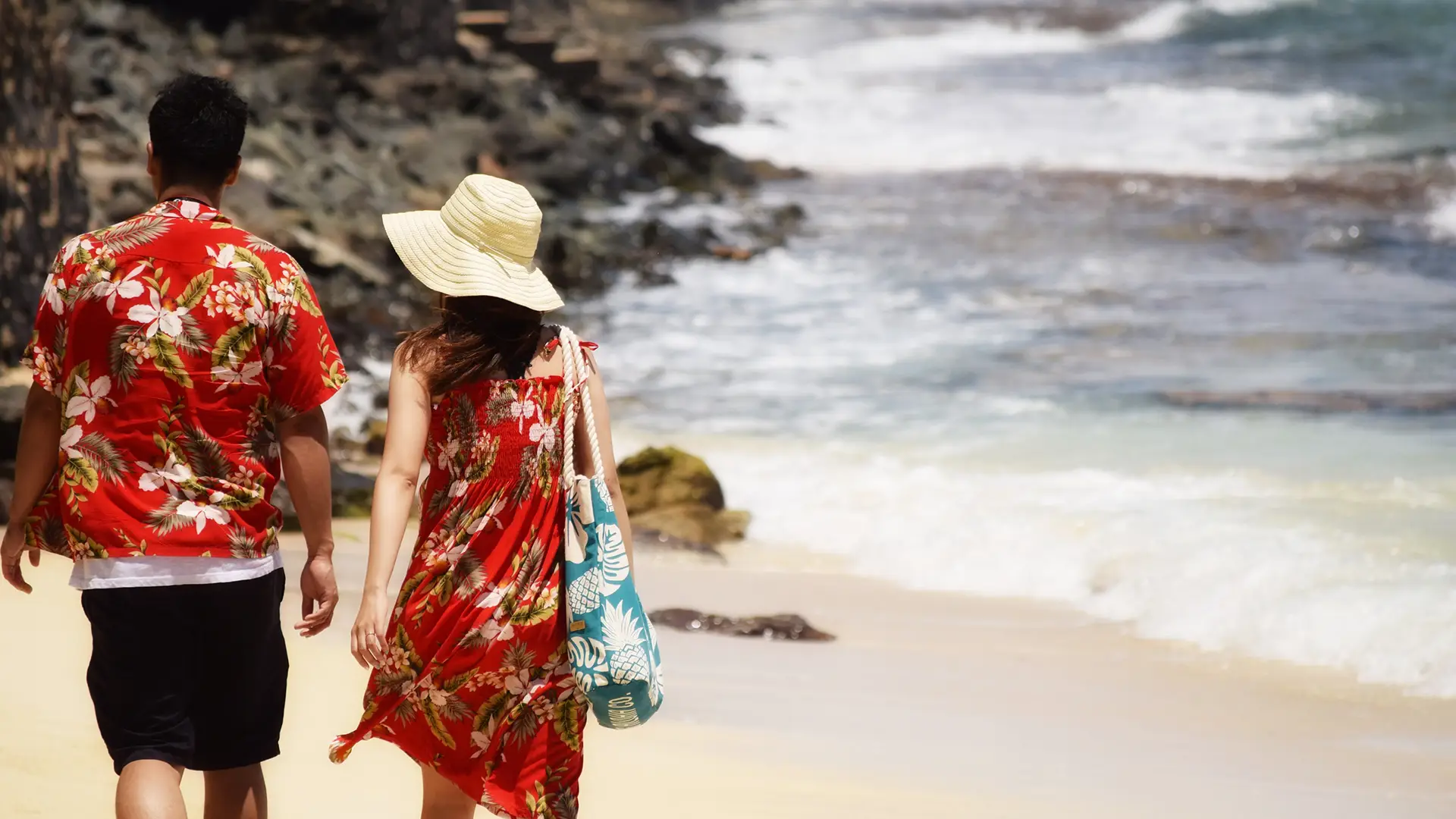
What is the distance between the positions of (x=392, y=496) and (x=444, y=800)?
55 cm

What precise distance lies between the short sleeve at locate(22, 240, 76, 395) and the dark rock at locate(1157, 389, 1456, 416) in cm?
1081

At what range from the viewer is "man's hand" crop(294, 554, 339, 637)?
2.93 m

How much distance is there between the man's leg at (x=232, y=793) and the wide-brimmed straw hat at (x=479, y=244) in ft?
2.80

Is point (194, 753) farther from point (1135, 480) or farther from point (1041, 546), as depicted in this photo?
point (1135, 480)

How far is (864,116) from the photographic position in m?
25.7

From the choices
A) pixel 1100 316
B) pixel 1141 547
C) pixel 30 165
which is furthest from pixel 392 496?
pixel 1100 316

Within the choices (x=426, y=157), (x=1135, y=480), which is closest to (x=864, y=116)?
(x=426, y=157)

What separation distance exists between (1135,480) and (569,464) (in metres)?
7.66

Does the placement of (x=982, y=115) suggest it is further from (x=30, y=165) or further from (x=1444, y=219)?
(x=30, y=165)

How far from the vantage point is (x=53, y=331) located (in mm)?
2785

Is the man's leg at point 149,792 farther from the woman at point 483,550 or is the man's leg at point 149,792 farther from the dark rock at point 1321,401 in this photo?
the dark rock at point 1321,401

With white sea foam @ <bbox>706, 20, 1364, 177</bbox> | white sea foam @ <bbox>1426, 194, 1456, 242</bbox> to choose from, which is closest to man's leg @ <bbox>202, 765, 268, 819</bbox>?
white sea foam @ <bbox>1426, 194, 1456, 242</bbox>

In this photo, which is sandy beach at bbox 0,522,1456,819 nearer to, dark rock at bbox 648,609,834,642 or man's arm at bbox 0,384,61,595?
dark rock at bbox 648,609,834,642

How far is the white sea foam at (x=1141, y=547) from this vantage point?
6.72 meters
